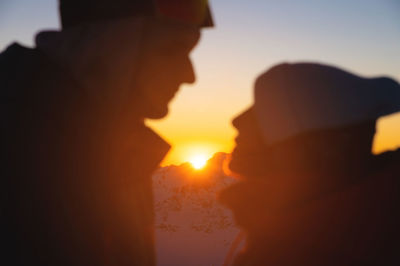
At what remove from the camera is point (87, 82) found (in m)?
1.77

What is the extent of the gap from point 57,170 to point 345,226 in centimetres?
144

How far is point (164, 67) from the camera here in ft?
6.88

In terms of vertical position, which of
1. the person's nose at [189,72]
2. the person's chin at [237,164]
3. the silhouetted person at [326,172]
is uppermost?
the person's nose at [189,72]

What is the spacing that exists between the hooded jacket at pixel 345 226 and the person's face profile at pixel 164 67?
1.04 metres

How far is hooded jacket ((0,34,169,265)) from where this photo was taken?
1508mm

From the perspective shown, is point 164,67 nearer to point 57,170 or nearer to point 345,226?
point 57,170

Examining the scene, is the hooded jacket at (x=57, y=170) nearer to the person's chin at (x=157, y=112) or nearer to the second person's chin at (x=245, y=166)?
the person's chin at (x=157, y=112)

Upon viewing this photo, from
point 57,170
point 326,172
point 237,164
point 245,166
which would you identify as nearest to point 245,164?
point 245,166

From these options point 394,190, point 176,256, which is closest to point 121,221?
point 394,190

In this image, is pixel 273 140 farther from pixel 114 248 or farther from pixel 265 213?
pixel 114 248

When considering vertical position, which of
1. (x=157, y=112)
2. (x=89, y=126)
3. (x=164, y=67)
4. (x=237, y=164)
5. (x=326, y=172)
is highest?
(x=164, y=67)

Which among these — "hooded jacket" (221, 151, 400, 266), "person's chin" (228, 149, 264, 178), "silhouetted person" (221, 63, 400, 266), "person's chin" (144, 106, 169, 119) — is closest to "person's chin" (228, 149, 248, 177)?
"person's chin" (228, 149, 264, 178)

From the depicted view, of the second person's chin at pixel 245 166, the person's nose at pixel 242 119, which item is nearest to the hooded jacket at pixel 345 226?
the second person's chin at pixel 245 166

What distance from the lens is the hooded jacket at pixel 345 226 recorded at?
4.69 feet
